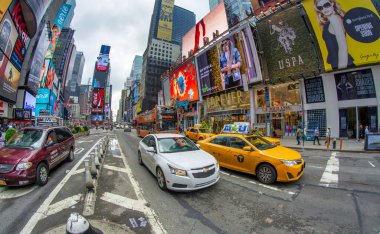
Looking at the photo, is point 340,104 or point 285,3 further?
point 285,3

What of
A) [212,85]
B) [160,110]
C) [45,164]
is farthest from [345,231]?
[212,85]

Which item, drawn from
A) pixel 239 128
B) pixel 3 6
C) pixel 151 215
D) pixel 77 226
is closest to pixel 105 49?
pixel 3 6

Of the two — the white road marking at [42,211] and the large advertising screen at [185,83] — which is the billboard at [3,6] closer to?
the white road marking at [42,211]

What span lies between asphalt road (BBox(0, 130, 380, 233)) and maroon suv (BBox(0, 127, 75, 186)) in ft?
1.37

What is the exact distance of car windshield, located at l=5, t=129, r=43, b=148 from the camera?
602 centimetres

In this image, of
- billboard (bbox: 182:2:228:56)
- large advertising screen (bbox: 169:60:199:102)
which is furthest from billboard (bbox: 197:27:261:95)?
billboard (bbox: 182:2:228:56)

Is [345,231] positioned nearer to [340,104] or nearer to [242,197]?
[242,197]

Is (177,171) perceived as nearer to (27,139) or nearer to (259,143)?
(259,143)

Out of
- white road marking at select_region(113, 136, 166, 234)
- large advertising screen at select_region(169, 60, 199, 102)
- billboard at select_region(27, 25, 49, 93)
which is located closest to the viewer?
white road marking at select_region(113, 136, 166, 234)

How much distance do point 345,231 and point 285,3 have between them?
84.3ft

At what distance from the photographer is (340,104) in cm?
1936

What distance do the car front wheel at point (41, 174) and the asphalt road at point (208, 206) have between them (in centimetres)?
23

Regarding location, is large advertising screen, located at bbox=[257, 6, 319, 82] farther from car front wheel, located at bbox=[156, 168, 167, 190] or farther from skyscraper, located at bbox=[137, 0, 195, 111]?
skyscraper, located at bbox=[137, 0, 195, 111]

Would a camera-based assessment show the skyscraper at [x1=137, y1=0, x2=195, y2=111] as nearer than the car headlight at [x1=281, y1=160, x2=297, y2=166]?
No
